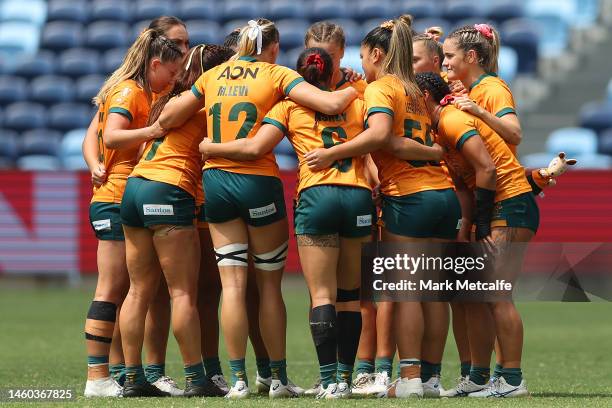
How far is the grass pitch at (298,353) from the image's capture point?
617cm

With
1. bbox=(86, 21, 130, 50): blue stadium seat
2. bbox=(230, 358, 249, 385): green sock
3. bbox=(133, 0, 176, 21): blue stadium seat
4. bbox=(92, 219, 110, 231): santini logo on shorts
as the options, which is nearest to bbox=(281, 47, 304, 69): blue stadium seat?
bbox=(133, 0, 176, 21): blue stadium seat

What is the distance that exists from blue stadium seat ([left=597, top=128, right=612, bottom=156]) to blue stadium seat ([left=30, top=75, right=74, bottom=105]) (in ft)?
26.2

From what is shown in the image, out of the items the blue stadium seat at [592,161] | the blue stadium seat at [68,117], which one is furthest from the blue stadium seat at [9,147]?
the blue stadium seat at [592,161]

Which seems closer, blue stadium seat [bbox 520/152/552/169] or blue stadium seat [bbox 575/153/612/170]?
blue stadium seat [bbox 520/152/552/169]

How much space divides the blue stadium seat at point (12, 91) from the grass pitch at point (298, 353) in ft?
13.5

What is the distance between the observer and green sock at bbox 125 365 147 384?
21.9ft

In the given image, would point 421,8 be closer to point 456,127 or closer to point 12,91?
point 12,91

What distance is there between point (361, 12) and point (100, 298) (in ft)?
42.2

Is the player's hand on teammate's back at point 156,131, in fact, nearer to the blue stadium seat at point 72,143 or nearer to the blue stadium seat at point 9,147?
the blue stadium seat at point 72,143

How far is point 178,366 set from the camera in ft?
28.8

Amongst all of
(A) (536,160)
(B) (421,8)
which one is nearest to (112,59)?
(B) (421,8)

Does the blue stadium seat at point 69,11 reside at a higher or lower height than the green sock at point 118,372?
higher

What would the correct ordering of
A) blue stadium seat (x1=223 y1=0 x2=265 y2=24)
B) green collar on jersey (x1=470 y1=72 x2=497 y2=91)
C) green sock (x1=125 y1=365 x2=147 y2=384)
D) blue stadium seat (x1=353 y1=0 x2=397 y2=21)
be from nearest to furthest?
1. green sock (x1=125 y1=365 x2=147 y2=384)
2. green collar on jersey (x1=470 y1=72 x2=497 y2=91)
3. blue stadium seat (x1=353 y1=0 x2=397 y2=21)
4. blue stadium seat (x1=223 y1=0 x2=265 y2=24)

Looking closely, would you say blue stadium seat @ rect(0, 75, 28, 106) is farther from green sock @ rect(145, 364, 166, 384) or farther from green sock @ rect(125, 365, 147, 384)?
green sock @ rect(125, 365, 147, 384)
